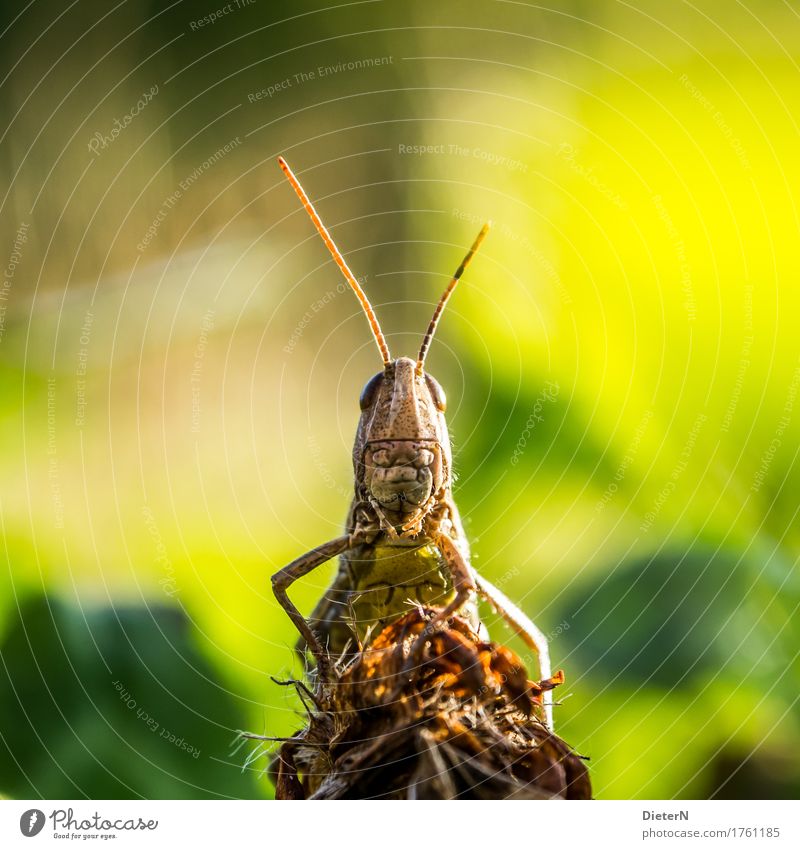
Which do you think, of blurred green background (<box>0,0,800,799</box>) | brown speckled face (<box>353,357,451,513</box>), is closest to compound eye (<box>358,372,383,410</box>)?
brown speckled face (<box>353,357,451,513</box>)

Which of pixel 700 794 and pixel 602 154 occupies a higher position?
pixel 602 154

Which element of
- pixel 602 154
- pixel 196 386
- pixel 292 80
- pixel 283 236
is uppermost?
pixel 292 80

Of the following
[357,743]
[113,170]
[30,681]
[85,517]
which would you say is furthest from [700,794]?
[113,170]

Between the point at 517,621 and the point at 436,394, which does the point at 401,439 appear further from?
the point at 517,621

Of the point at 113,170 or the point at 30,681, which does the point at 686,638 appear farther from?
the point at 113,170

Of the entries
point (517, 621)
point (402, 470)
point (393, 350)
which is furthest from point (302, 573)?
point (393, 350)

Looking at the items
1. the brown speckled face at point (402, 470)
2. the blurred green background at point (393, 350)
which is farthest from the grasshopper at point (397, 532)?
the blurred green background at point (393, 350)

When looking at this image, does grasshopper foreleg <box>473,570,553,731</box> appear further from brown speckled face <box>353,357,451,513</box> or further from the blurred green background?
the blurred green background
